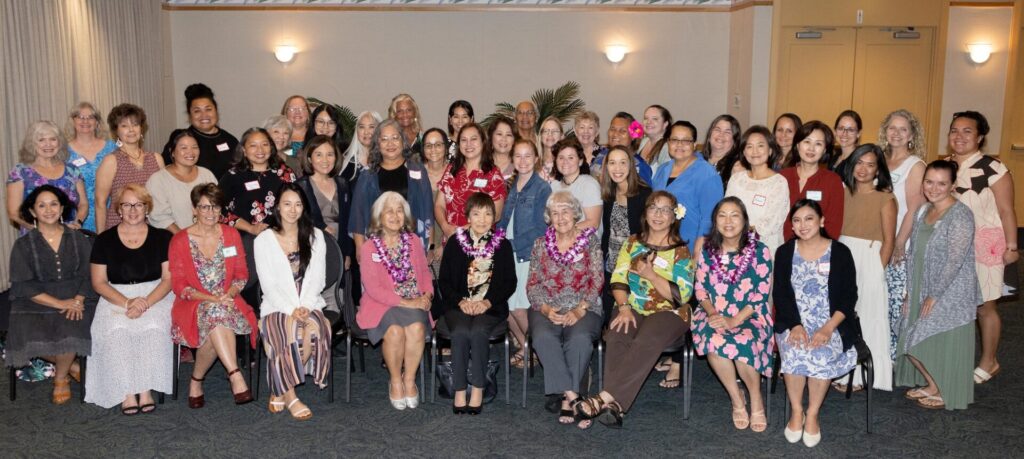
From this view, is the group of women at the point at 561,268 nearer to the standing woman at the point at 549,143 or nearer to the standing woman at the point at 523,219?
the standing woman at the point at 523,219

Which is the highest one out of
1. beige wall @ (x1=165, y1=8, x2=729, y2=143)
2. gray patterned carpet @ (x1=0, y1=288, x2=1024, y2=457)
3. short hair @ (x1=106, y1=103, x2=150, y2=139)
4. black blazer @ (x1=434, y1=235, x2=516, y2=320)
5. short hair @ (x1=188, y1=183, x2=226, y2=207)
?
beige wall @ (x1=165, y1=8, x2=729, y2=143)

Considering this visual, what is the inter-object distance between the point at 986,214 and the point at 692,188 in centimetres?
170

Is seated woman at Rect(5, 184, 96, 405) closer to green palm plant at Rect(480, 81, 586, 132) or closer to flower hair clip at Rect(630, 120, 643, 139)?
flower hair clip at Rect(630, 120, 643, 139)

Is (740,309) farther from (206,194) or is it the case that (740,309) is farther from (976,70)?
(976,70)

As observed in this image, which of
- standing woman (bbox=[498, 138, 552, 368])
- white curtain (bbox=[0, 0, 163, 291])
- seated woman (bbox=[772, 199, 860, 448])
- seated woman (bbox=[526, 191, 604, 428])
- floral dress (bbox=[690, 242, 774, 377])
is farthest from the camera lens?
white curtain (bbox=[0, 0, 163, 291])

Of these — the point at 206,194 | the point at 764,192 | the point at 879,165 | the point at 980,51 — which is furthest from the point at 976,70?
the point at 206,194

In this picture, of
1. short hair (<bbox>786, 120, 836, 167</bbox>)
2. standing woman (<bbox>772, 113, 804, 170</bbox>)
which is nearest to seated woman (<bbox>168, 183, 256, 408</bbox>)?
short hair (<bbox>786, 120, 836, 167</bbox>)

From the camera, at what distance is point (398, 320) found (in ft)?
13.9

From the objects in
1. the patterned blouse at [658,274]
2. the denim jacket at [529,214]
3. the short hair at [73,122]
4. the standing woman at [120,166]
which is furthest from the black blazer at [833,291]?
the short hair at [73,122]

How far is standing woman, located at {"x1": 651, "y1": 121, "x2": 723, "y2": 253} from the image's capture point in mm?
4512

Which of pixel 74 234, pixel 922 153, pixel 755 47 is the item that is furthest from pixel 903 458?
pixel 755 47

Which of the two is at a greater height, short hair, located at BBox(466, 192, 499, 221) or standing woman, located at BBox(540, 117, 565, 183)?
standing woman, located at BBox(540, 117, 565, 183)

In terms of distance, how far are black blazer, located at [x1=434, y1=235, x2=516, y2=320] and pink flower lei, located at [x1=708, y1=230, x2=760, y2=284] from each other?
1.08 m

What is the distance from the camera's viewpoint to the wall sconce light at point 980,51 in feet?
29.9
